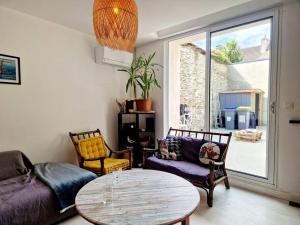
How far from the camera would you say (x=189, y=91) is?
394cm

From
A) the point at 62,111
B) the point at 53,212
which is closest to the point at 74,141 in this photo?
the point at 62,111

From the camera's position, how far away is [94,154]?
3.25 meters

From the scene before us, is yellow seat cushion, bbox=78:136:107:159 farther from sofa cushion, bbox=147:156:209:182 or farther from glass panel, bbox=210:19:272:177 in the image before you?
glass panel, bbox=210:19:272:177

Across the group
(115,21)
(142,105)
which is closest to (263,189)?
(142,105)

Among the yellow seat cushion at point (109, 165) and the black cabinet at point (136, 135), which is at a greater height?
the black cabinet at point (136, 135)

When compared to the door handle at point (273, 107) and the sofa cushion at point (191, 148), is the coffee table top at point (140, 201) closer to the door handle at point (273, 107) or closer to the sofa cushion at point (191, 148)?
the sofa cushion at point (191, 148)

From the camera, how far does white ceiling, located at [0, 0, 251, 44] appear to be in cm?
249

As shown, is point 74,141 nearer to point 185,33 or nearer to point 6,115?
point 6,115

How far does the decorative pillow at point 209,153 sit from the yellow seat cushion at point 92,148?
1581mm

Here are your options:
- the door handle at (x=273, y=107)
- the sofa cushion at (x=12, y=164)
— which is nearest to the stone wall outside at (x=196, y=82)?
the door handle at (x=273, y=107)

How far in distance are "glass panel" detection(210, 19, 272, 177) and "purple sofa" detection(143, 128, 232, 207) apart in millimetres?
337

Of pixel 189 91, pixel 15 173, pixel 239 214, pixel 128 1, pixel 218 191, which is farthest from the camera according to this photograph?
pixel 189 91

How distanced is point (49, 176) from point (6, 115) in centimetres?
104

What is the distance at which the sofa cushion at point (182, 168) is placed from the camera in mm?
2510
